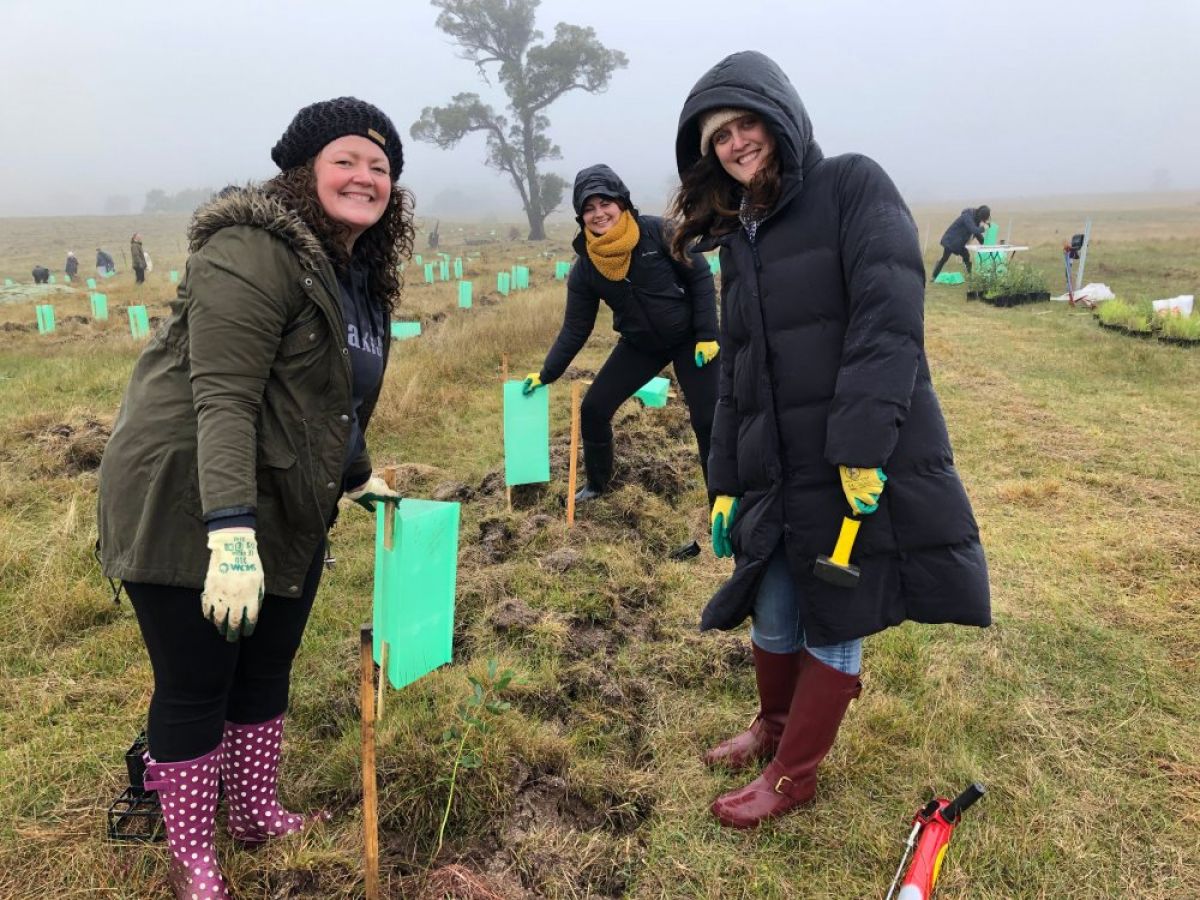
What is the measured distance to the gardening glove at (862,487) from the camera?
1570mm

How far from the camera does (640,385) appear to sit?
3.90m

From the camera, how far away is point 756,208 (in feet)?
5.67

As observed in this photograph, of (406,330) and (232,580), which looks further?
(406,330)

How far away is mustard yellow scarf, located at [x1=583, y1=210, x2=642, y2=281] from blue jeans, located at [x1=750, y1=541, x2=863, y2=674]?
6.41 feet

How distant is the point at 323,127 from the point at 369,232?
0.27 meters

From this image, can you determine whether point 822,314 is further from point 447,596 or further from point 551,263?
point 551,263

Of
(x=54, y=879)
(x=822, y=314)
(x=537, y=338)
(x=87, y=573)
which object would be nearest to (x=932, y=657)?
(x=822, y=314)

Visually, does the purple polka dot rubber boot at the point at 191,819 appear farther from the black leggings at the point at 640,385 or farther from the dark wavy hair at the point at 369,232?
the black leggings at the point at 640,385

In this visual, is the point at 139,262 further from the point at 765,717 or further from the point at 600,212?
the point at 765,717

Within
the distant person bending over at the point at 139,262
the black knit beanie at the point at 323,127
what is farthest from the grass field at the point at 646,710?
the distant person bending over at the point at 139,262

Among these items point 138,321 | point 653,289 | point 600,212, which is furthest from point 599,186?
point 138,321

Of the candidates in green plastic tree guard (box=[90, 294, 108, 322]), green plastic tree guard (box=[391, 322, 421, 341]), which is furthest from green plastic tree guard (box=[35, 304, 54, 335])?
green plastic tree guard (box=[391, 322, 421, 341])

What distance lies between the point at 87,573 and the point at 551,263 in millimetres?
20701

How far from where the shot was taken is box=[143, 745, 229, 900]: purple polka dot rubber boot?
155 cm
